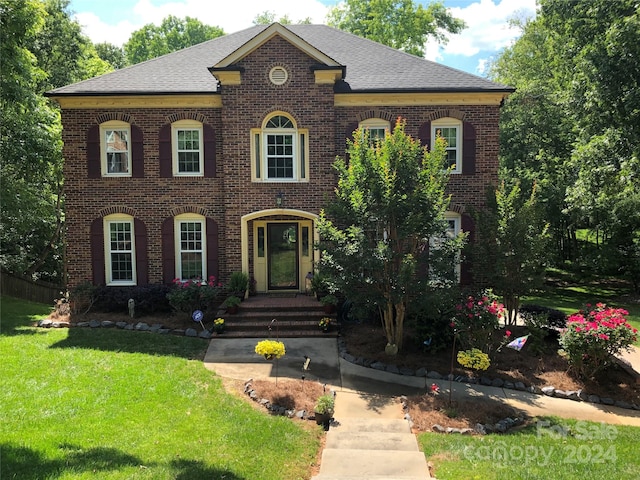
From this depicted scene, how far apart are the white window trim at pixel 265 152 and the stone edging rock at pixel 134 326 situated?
4848 millimetres

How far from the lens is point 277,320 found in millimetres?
12664

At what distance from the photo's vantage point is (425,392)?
354 inches

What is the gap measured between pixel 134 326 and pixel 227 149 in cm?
572

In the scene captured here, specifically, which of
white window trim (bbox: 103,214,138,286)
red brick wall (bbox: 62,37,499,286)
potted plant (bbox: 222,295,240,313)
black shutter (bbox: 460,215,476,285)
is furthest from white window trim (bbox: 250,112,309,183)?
black shutter (bbox: 460,215,476,285)

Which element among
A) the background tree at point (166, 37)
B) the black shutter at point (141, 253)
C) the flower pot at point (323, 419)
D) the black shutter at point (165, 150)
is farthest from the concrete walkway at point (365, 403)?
the background tree at point (166, 37)

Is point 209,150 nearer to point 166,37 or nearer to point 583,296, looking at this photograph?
point 583,296

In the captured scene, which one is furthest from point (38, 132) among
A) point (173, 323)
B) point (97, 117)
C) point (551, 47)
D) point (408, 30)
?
point (408, 30)

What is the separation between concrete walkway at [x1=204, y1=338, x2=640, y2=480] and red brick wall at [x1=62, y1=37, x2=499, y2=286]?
14.5ft

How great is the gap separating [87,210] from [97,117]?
290 cm

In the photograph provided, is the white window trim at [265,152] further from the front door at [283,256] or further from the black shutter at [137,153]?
the black shutter at [137,153]

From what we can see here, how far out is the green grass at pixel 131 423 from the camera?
5648mm

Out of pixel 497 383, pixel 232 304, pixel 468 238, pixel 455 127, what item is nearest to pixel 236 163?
pixel 232 304

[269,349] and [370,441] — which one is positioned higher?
[269,349]

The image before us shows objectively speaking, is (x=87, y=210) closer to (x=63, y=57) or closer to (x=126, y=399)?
(x=126, y=399)
